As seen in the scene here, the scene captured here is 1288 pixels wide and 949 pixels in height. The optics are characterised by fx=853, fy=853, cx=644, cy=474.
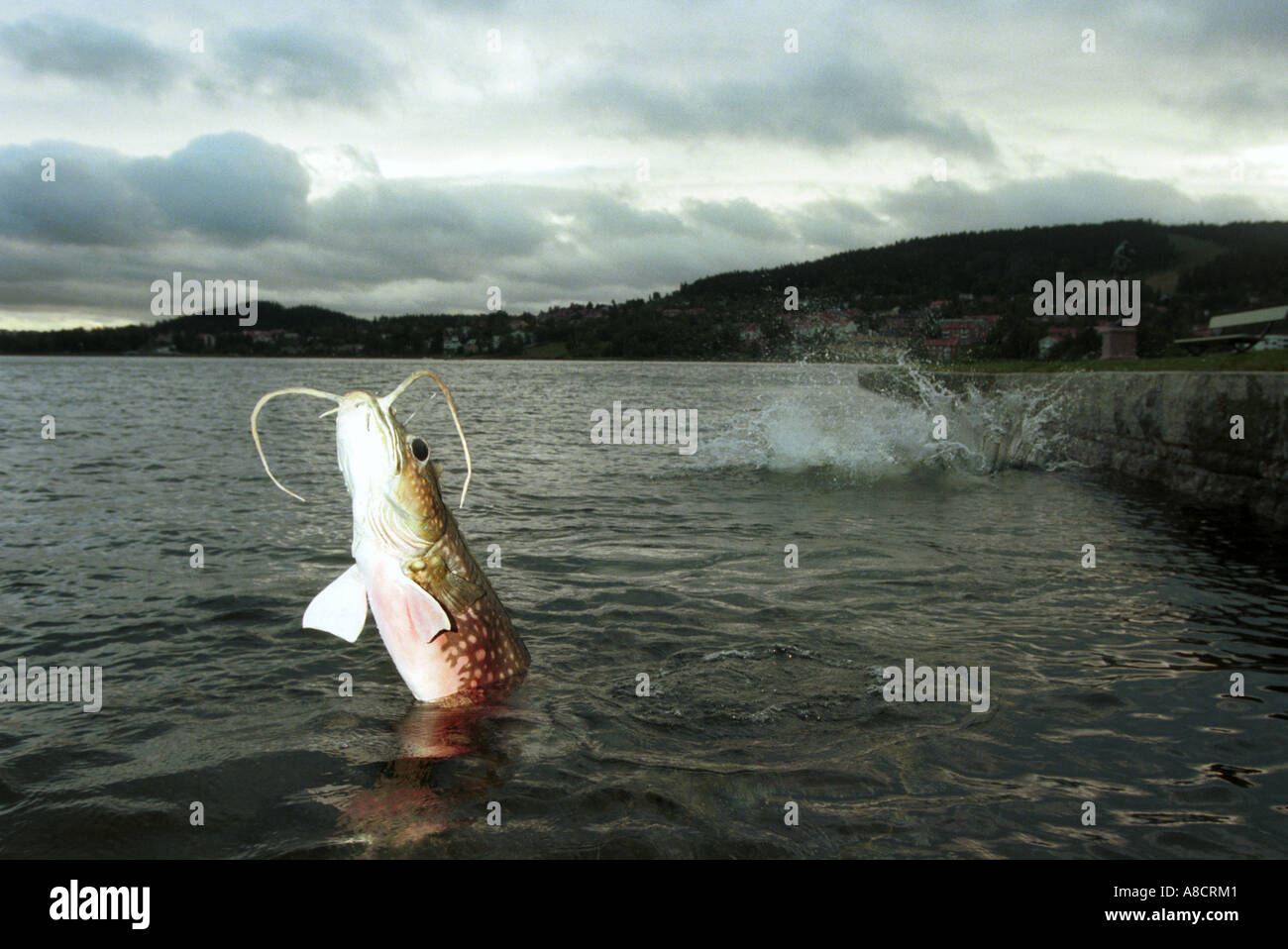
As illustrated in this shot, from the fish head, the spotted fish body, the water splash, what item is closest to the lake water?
the spotted fish body

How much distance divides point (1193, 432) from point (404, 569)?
1106cm

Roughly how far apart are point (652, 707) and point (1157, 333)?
3372cm

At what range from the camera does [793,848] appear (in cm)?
346

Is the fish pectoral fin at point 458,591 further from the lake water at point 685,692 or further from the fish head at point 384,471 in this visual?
the lake water at point 685,692

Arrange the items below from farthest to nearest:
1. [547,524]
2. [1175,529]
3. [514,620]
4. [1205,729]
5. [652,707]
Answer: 1. [547,524]
2. [1175,529]
3. [514,620]
4. [652,707]
5. [1205,729]

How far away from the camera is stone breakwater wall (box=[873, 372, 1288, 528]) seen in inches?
372

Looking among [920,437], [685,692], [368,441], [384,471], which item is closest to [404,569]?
[384,471]

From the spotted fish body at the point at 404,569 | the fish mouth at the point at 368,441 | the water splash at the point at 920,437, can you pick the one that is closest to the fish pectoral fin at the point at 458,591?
the spotted fish body at the point at 404,569

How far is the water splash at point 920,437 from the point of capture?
50.7ft

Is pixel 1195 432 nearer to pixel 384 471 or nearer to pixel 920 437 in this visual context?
pixel 920 437

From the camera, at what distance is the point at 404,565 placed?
4.04 meters

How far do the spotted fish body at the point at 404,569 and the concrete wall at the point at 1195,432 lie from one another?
30.1ft
